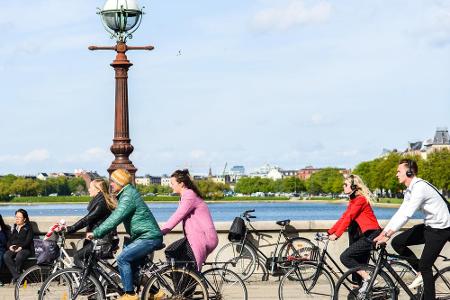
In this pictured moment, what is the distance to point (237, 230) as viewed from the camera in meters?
14.3

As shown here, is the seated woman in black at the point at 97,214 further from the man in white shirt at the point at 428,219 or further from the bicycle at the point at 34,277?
the man in white shirt at the point at 428,219

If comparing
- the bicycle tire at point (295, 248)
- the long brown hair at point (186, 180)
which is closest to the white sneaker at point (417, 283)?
the long brown hair at point (186, 180)

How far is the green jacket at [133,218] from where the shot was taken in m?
10.0

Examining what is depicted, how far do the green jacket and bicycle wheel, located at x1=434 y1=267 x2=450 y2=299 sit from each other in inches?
113

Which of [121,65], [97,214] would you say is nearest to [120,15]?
[121,65]

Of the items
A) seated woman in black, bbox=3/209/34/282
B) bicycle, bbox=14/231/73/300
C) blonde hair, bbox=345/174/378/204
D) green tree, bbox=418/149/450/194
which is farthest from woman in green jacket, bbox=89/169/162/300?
green tree, bbox=418/149/450/194

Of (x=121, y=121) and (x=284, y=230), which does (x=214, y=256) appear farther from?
(x=121, y=121)

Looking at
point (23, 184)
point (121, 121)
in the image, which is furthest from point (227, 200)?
point (121, 121)

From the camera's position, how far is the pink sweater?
1052cm

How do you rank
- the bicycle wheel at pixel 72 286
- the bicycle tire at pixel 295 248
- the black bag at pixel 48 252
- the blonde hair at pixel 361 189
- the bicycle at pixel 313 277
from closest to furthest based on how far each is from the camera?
the bicycle wheel at pixel 72 286 → the bicycle at pixel 313 277 → the blonde hair at pixel 361 189 → the black bag at pixel 48 252 → the bicycle tire at pixel 295 248

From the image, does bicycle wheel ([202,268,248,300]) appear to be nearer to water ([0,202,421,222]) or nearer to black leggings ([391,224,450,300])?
black leggings ([391,224,450,300])

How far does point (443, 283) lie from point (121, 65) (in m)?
6.94

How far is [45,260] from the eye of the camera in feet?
40.2

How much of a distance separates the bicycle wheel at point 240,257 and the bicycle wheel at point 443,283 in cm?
427
